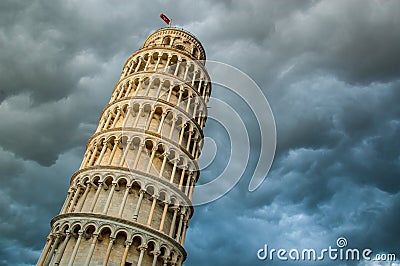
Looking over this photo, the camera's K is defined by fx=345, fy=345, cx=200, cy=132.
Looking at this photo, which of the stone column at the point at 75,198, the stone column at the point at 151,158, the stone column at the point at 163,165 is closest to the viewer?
the stone column at the point at 75,198

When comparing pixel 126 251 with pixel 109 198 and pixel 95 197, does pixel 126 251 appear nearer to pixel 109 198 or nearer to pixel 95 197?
pixel 109 198

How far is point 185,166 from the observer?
27.6m

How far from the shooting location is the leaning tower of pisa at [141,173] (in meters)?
21.9

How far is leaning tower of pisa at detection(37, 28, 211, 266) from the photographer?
21.9 meters

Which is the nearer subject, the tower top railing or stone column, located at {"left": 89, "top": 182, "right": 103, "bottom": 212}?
stone column, located at {"left": 89, "top": 182, "right": 103, "bottom": 212}

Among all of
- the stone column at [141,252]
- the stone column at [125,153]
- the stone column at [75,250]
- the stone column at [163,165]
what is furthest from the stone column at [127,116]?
the stone column at [141,252]

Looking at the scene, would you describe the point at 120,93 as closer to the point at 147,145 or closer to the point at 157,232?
the point at 147,145

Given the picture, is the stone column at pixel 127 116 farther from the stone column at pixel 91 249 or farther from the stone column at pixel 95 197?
the stone column at pixel 91 249

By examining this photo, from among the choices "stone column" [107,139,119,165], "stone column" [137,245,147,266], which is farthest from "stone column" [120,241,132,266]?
"stone column" [107,139,119,165]

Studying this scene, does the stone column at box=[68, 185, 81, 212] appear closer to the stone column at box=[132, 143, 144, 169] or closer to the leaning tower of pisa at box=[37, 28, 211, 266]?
the leaning tower of pisa at box=[37, 28, 211, 266]

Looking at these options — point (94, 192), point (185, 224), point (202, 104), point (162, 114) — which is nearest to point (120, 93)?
point (162, 114)

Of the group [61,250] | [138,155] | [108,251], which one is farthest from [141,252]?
[138,155]

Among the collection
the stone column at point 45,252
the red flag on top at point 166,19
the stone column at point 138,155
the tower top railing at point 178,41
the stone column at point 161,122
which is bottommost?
the stone column at point 45,252

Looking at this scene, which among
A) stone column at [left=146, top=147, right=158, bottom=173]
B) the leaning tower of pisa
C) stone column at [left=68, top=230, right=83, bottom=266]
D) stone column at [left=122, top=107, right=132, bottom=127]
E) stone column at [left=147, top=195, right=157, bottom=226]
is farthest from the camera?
stone column at [left=122, top=107, right=132, bottom=127]
